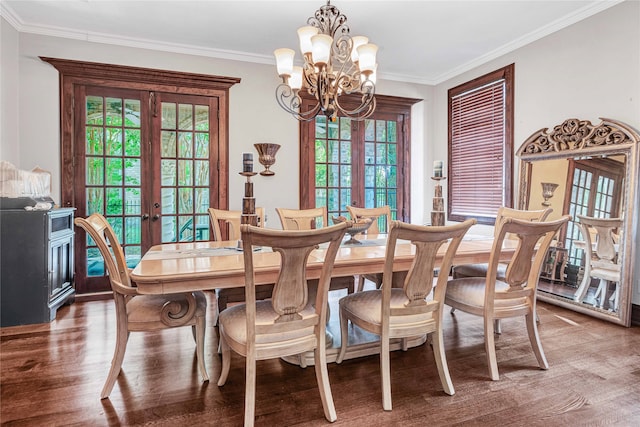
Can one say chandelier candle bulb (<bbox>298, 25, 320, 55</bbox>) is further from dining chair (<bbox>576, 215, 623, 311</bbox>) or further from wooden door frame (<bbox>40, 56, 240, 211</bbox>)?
dining chair (<bbox>576, 215, 623, 311</bbox>)

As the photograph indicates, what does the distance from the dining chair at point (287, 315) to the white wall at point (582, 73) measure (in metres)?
2.83

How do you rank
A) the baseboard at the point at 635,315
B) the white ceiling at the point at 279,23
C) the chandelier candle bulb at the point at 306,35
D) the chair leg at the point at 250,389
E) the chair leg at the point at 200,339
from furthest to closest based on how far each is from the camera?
the white ceiling at the point at 279,23 → the baseboard at the point at 635,315 → the chandelier candle bulb at the point at 306,35 → the chair leg at the point at 200,339 → the chair leg at the point at 250,389

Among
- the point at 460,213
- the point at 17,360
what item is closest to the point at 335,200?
the point at 460,213

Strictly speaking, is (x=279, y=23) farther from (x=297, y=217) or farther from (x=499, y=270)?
(x=499, y=270)

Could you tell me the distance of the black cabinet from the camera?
285 centimetres

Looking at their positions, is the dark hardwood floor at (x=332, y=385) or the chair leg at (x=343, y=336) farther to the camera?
A: the chair leg at (x=343, y=336)

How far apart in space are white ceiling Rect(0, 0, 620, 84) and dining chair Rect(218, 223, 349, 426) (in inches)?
96.2

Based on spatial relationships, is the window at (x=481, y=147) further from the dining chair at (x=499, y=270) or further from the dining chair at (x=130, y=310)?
the dining chair at (x=130, y=310)

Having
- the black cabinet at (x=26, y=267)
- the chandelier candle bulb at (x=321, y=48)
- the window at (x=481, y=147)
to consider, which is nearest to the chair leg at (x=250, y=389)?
the chandelier candle bulb at (x=321, y=48)

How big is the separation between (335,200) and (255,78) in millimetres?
1802

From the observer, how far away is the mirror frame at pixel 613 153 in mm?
2818

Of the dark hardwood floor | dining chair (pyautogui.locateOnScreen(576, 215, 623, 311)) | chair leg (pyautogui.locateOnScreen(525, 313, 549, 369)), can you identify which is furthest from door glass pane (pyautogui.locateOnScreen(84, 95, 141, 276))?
dining chair (pyautogui.locateOnScreen(576, 215, 623, 311))

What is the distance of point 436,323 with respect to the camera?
1.92 m

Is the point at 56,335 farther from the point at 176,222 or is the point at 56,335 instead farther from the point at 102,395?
the point at 176,222
